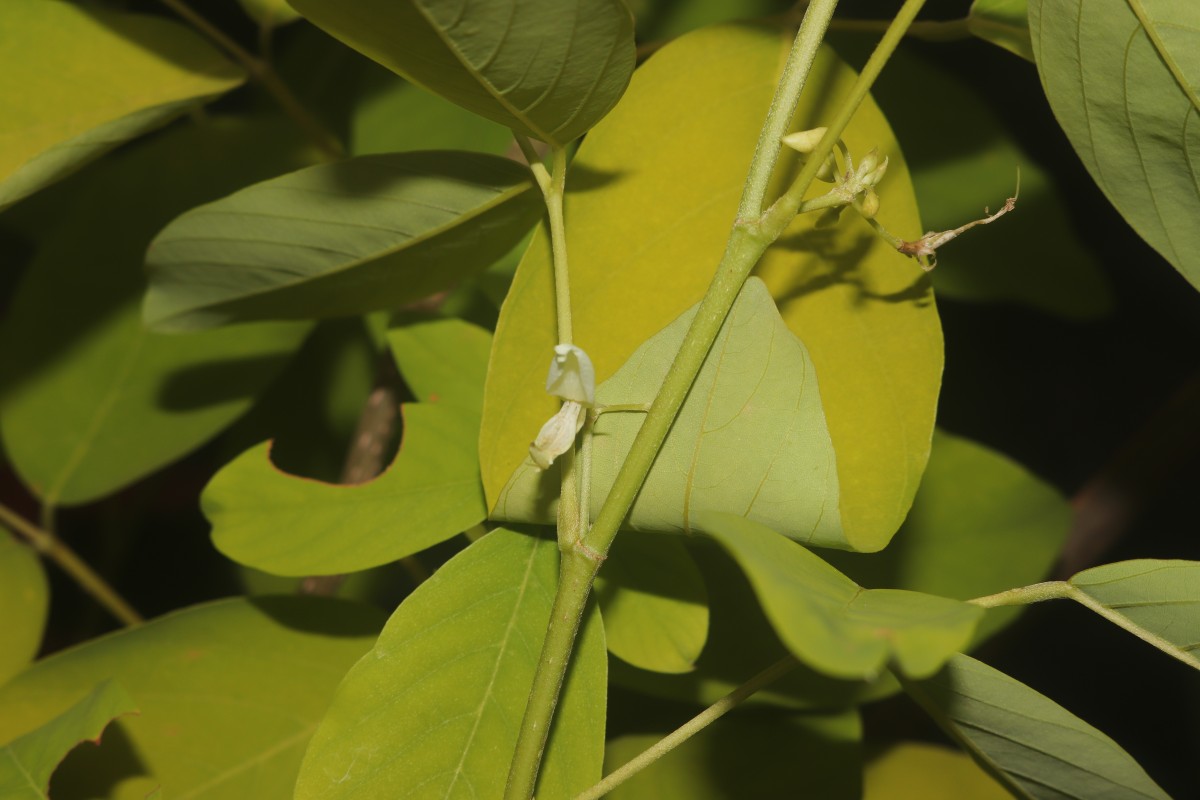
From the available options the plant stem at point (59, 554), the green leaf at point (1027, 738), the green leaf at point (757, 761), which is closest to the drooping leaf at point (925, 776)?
the green leaf at point (757, 761)

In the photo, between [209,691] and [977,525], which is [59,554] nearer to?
[209,691]

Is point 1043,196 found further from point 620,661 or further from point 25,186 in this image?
point 25,186

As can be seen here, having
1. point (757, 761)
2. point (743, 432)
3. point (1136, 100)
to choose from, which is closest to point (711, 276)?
point (743, 432)

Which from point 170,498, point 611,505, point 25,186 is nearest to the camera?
point 611,505

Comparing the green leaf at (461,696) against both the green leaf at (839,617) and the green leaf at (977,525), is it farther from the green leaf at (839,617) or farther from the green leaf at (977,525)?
the green leaf at (977,525)

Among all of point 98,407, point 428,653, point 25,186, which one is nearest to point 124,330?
point 98,407

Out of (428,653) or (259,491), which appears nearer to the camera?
(428,653)

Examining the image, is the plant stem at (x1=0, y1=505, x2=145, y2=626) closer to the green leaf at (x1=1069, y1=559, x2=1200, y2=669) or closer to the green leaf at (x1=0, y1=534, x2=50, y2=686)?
the green leaf at (x1=0, y1=534, x2=50, y2=686)
